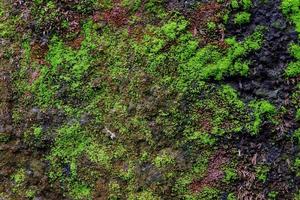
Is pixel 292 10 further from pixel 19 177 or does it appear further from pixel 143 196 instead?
pixel 19 177

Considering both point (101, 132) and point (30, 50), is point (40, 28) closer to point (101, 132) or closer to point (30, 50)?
point (30, 50)

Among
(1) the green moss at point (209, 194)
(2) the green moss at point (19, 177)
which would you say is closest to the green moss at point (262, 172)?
(1) the green moss at point (209, 194)

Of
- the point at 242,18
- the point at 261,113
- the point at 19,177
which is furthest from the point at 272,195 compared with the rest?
the point at 19,177

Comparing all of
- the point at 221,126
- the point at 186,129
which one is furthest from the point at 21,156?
the point at 221,126

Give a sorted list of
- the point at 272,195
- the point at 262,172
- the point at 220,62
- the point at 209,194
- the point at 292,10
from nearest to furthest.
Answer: the point at 272,195, the point at 262,172, the point at 209,194, the point at 292,10, the point at 220,62

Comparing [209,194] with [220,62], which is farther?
[220,62]

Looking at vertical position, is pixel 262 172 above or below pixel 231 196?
above

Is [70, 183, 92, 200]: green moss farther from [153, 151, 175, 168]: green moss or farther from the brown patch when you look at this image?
the brown patch

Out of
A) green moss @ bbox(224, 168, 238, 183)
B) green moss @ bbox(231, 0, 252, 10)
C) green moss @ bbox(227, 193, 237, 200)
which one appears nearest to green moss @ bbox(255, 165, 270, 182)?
green moss @ bbox(224, 168, 238, 183)
